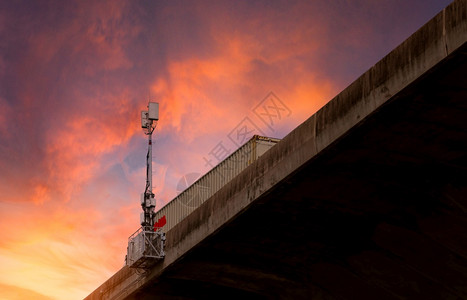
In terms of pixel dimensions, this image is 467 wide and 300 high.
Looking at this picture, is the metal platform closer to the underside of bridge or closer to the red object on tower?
the underside of bridge

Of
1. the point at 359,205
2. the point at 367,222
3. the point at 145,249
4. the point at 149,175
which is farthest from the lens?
the point at 149,175

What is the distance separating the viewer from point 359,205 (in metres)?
20.9

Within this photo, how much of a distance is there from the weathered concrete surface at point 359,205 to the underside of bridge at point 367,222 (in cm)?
4

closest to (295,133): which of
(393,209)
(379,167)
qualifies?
(379,167)

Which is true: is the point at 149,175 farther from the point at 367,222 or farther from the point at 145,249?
the point at 367,222

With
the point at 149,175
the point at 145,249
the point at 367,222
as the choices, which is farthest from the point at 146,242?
the point at 367,222

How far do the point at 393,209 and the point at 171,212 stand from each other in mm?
13183

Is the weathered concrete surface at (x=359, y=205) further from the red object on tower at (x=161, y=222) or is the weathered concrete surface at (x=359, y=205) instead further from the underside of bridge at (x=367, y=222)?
the red object on tower at (x=161, y=222)

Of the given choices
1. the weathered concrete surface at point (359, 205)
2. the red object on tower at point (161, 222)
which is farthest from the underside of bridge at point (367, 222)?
the red object on tower at point (161, 222)

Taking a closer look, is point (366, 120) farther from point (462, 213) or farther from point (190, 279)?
point (190, 279)

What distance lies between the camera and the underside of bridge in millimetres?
16609

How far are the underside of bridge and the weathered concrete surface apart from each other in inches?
1.5

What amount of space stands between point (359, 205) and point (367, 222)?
1111 mm

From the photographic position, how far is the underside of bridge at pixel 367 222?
16.6m
